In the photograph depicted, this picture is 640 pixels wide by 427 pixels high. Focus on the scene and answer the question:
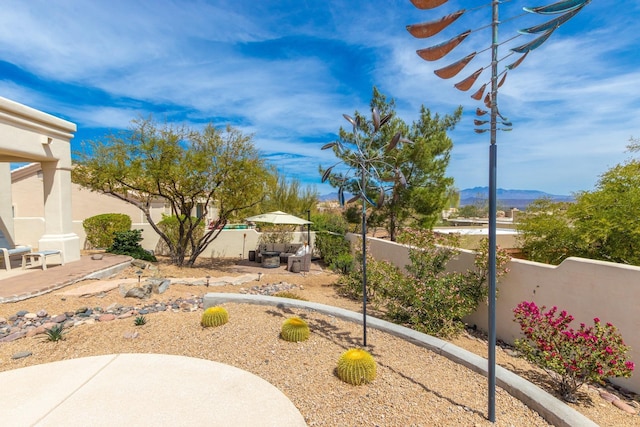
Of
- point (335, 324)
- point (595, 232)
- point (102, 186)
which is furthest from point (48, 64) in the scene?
point (595, 232)

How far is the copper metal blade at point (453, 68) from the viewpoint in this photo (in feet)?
7.51

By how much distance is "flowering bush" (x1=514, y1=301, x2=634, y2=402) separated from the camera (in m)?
2.97

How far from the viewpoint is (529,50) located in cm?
207

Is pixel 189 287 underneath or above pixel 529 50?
underneath

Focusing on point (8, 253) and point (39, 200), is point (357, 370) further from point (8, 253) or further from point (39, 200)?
point (39, 200)

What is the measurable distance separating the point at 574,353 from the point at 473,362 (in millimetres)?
1010

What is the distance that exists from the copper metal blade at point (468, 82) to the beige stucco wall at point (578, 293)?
328 centimetres

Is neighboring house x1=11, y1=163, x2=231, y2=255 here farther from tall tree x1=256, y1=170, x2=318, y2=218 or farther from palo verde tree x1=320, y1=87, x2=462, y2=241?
palo verde tree x1=320, y1=87, x2=462, y2=241

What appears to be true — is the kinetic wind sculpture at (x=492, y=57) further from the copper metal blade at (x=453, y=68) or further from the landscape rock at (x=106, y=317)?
the landscape rock at (x=106, y=317)

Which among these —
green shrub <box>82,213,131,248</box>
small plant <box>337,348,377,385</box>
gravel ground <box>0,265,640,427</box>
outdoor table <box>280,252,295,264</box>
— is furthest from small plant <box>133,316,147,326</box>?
green shrub <box>82,213,131,248</box>

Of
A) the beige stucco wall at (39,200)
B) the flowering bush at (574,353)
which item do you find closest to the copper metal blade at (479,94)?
the flowering bush at (574,353)

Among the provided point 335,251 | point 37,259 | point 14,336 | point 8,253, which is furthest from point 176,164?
point 335,251

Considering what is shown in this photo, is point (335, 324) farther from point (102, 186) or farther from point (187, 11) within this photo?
point (102, 186)

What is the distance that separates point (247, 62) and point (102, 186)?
7.13 meters
